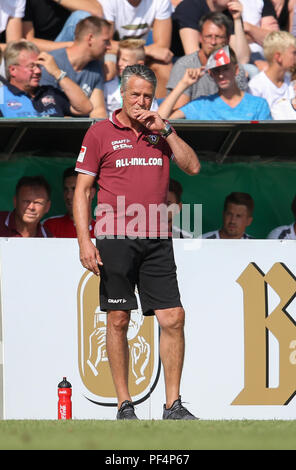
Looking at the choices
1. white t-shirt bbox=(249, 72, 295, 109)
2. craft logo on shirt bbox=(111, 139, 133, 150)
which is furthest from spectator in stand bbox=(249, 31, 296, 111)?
craft logo on shirt bbox=(111, 139, 133, 150)

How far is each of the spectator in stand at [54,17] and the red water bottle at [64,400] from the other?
4707mm

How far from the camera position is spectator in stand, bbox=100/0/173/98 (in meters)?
10.1

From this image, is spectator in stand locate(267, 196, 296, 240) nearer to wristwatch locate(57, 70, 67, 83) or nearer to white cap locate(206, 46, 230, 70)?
white cap locate(206, 46, 230, 70)

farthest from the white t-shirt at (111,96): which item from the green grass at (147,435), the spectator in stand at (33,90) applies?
the green grass at (147,435)

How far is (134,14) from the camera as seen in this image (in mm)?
10266

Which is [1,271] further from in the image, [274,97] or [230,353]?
[274,97]

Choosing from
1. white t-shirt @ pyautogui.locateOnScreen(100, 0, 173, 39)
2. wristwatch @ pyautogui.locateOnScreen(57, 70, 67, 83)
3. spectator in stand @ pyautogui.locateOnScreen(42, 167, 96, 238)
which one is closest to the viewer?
spectator in stand @ pyautogui.locateOnScreen(42, 167, 96, 238)

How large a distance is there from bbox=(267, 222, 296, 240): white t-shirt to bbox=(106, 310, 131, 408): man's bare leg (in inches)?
151

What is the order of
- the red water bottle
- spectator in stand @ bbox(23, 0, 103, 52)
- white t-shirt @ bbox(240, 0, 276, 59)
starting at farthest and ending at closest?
white t-shirt @ bbox(240, 0, 276, 59) < spectator in stand @ bbox(23, 0, 103, 52) < the red water bottle

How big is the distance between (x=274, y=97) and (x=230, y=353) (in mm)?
3949

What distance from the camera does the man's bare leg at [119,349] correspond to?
5613mm

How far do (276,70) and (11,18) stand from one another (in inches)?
123

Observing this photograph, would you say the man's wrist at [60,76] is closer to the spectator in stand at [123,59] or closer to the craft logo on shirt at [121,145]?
the spectator in stand at [123,59]
